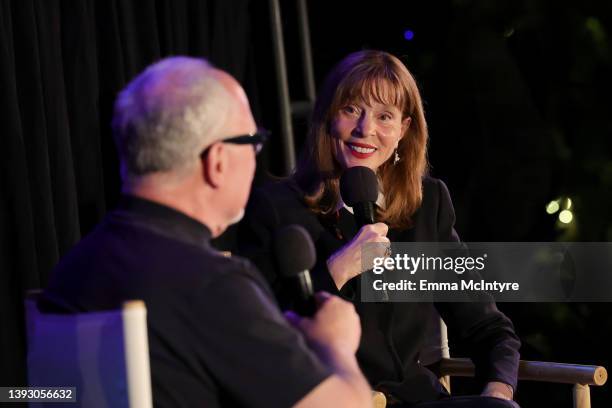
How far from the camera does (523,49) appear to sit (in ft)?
→ 13.0

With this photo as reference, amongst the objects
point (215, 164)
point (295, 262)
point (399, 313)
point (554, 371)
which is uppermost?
point (215, 164)

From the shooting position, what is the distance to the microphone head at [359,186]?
7.67ft

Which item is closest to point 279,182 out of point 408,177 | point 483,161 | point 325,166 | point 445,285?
point 325,166

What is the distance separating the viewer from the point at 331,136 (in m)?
2.62

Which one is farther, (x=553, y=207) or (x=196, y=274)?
(x=553, y=207)

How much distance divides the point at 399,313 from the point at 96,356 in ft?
4.28

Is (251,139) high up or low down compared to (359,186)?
up

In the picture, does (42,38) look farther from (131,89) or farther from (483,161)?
(483,161)

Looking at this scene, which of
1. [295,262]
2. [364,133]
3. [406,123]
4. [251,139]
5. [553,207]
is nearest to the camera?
[251,139]

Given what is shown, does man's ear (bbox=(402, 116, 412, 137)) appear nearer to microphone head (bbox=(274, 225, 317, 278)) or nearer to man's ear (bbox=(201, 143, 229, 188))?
microphone head (bbox=(274, 225, 317, 278))

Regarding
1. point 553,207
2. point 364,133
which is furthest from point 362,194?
point 553,207

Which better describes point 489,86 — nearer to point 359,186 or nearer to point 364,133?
point 364,133

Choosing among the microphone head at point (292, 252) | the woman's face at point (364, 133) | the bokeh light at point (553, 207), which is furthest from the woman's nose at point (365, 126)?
the bokeh light at point (553, 207)

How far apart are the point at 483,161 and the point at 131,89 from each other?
2.75 m
